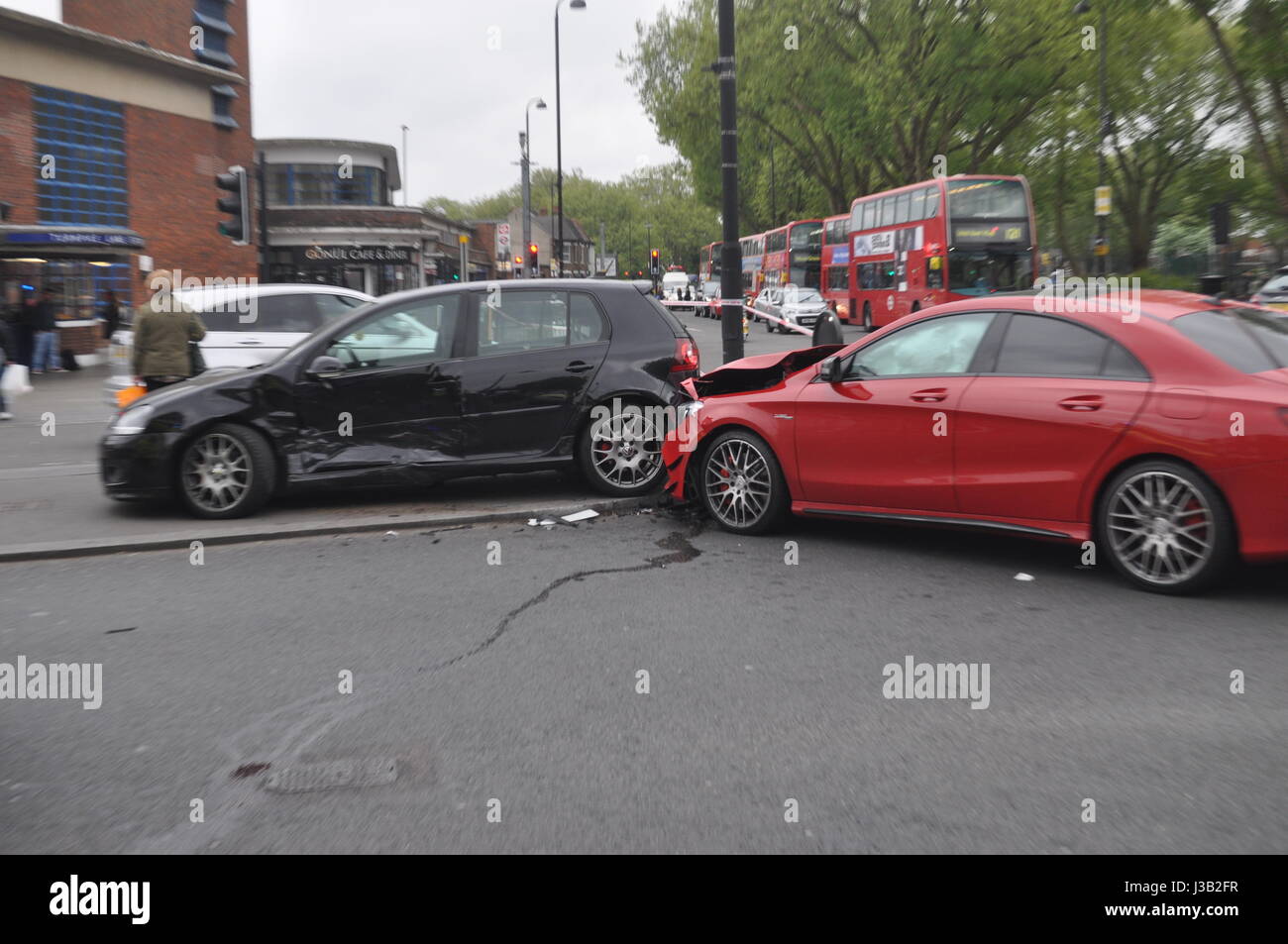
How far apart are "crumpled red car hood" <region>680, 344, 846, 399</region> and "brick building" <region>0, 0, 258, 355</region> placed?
817 inches

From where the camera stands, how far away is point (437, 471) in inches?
339

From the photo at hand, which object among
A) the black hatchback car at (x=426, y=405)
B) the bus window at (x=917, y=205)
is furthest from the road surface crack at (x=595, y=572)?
the bus window at (x=917, y=205)

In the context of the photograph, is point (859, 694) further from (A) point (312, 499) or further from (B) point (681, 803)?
(A) point (312, 499)

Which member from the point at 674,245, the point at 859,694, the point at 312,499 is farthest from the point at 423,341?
the point at 674,245

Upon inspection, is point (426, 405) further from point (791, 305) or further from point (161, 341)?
point (791, 305)

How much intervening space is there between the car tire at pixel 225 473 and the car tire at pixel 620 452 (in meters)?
2.27

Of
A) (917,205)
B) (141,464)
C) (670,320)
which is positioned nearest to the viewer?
(141,464)

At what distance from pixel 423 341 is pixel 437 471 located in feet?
3.18

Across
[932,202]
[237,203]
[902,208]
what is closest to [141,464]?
[237,203]

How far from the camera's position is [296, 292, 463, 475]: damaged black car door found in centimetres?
852

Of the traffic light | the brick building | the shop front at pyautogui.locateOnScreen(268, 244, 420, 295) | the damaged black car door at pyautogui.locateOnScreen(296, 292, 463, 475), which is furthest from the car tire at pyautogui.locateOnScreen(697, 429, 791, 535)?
the shop front at pyautogui.locateOnScreen(268, 244, 420, 295)

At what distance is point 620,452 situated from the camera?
8.86 meters

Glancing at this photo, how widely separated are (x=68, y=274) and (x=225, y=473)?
2310cm
